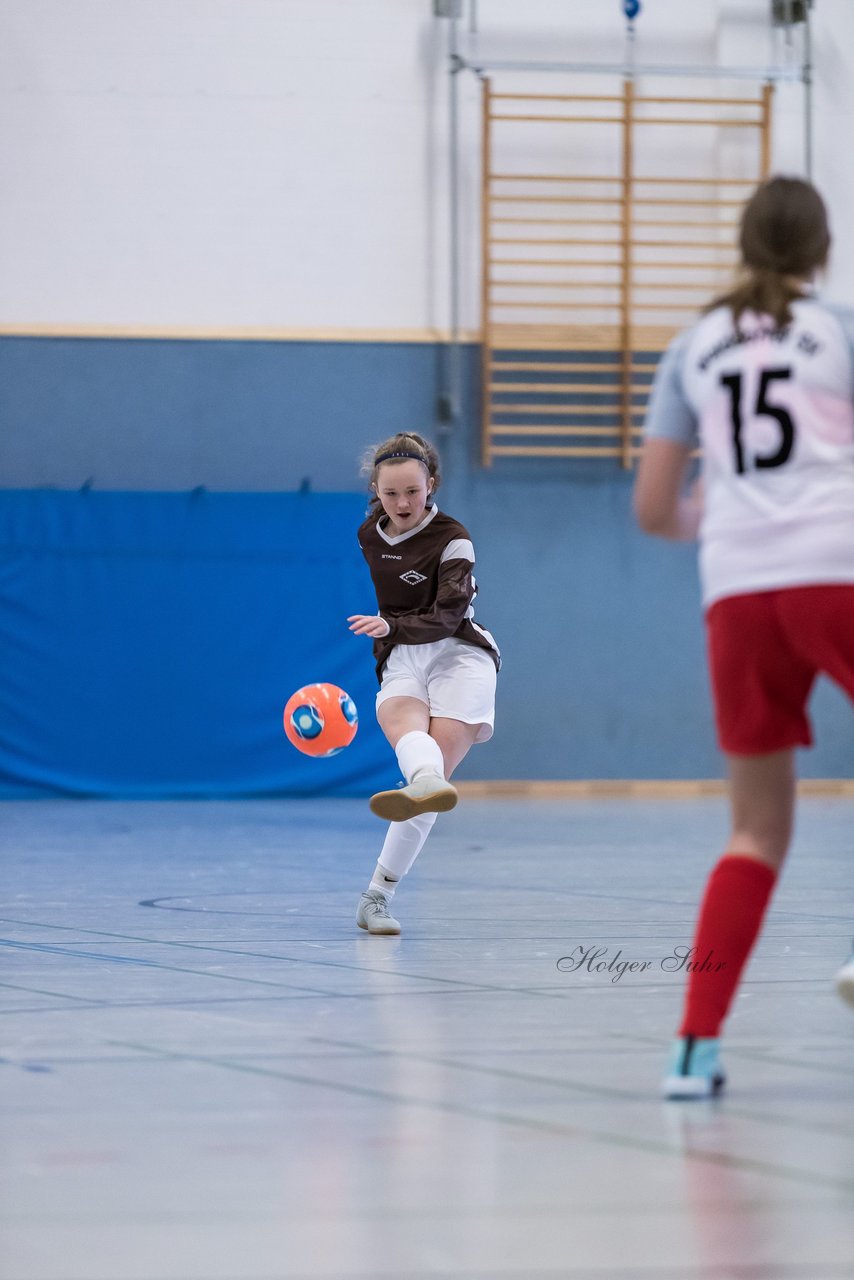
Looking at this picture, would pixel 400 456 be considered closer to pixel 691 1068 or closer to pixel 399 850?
pixel 399 850

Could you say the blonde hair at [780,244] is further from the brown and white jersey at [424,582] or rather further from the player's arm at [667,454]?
the brown and white jersey at [424,582]

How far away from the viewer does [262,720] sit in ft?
Result: 33.7

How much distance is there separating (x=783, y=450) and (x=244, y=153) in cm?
888

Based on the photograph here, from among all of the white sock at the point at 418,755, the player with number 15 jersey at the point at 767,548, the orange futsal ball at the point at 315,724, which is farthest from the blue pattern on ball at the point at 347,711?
the player with number 15 jersey at the point at 767,548

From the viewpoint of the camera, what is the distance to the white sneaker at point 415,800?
387cm

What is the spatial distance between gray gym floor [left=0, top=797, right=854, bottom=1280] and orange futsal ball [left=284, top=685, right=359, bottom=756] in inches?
79.0

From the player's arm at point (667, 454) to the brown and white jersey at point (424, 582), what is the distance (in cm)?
192

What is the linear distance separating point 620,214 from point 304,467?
2.57 m

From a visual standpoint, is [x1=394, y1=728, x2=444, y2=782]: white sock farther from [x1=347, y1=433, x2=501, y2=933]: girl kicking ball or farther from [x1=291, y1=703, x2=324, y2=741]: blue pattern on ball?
[x1=291, y1=703, x2=324, y2=741]: blue pattern on ball

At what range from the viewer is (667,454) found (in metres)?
2.45

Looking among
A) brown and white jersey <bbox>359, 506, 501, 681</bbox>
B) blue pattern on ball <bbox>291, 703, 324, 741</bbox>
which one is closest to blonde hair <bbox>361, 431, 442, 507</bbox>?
brown and white jersey <bbox>359, 506, 501, 681</bbox>

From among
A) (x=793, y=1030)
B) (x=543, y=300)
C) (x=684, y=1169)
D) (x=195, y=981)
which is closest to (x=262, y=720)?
(x=543, y=300)

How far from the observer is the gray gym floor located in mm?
1694

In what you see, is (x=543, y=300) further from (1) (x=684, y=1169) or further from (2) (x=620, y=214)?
(1) (x=684, y=1169)
